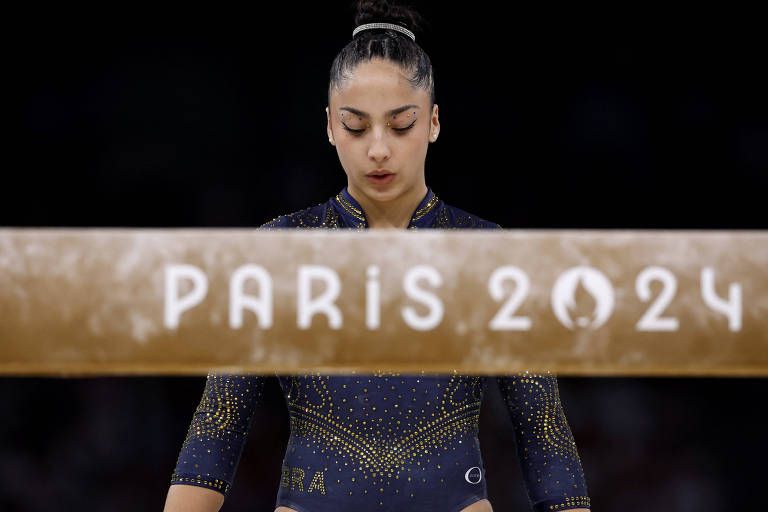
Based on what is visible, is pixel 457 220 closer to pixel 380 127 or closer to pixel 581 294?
pixel 380 127

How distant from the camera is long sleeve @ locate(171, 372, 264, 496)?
123 cm

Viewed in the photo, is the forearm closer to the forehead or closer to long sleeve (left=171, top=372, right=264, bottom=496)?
long sleeve (left=171, top=372, right=264, bottom=496)

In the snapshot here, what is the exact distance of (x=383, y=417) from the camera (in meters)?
1.25

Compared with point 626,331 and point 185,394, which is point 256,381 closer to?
point 626,331

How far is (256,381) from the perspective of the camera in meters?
1.32

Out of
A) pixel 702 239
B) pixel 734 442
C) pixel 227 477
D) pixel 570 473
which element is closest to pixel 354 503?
pixel 227 477

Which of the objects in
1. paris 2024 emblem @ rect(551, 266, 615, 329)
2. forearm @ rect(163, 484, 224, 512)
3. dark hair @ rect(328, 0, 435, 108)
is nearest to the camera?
paris 2024 emblem @ rect(551, 266, 615, 329)

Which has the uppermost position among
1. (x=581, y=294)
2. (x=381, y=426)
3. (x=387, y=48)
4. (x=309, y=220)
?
(x=387, y=48)

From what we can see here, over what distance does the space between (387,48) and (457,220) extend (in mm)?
284

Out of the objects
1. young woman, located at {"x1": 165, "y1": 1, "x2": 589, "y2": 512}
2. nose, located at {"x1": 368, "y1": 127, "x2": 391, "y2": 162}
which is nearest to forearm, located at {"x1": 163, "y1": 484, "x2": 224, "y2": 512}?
young woman, located at {"x1": 165, "y1": 1, "x2": 589, "y2": 512}

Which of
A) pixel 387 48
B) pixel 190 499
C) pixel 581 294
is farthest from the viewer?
pixel 387 48

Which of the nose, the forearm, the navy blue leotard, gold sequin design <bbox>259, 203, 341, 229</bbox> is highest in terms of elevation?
the nose

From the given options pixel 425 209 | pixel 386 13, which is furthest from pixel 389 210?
pixel 386 13

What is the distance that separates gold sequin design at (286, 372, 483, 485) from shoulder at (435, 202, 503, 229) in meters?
0.24
